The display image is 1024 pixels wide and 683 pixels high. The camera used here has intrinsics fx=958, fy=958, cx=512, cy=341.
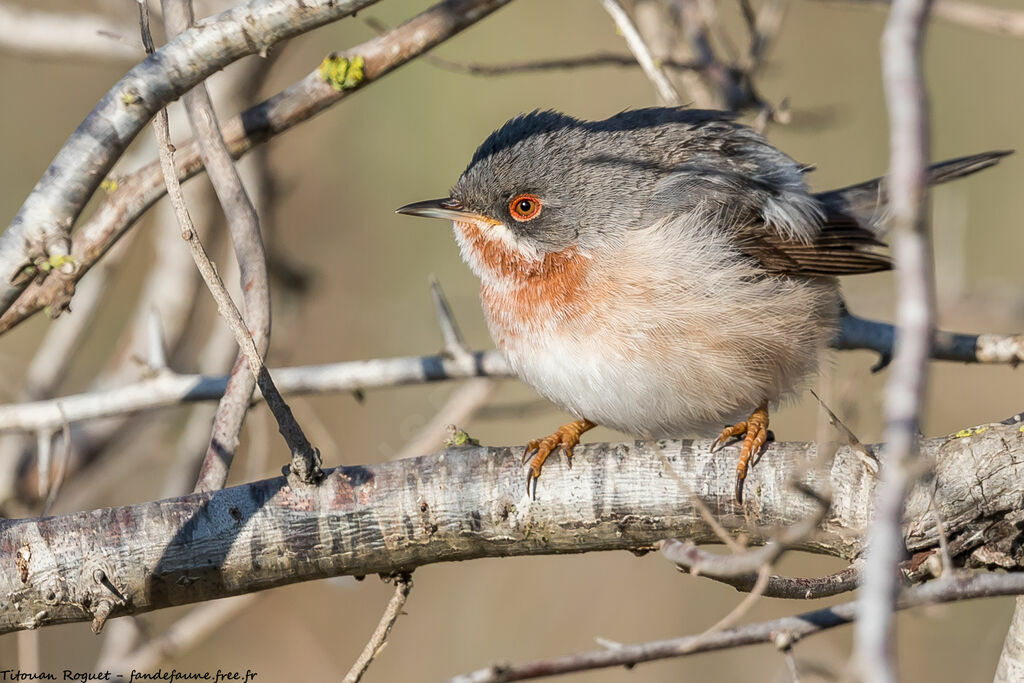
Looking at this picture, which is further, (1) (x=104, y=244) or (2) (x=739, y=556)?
(1) (x=104, y=244)

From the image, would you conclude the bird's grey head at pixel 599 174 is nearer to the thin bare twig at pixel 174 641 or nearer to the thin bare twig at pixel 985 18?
the thin bare twig at pixel 985 18

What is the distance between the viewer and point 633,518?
2.79 m

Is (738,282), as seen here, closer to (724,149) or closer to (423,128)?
(724,149)

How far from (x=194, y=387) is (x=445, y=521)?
54.6 inches

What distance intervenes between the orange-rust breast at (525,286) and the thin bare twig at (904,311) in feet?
7.76

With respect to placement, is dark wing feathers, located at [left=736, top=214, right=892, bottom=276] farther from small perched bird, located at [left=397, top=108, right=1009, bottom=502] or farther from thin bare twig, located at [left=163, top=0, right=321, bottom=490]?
thin bare twig, located at [left=163, top=0, right=321, bottom=490]

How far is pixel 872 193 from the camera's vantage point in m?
4.22

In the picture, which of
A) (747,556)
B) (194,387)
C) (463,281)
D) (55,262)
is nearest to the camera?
(747,556)

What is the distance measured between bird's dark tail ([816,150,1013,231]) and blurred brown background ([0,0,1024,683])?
1.34 m

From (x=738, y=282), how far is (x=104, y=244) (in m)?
2.24

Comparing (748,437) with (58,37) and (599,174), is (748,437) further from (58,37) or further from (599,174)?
(58,37)

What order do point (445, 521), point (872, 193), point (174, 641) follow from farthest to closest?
point (174, 641) < point (872, 193) < point (445, 521)

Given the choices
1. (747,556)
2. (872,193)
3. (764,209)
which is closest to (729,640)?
(747,556)

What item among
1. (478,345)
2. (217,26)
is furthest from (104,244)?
(478,345)
